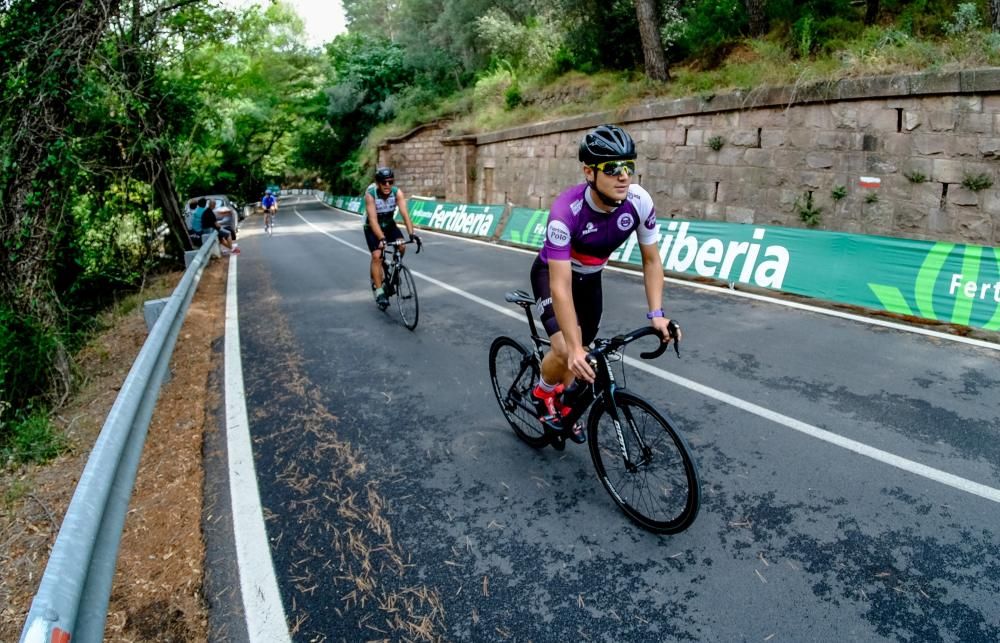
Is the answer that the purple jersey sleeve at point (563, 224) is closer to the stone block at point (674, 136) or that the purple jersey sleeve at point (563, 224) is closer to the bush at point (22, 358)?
the bush at point (22, 358)

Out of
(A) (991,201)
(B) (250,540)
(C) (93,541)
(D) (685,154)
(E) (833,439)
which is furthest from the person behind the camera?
(D) (685,154)

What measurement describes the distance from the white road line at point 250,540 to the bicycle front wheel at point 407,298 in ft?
8.69

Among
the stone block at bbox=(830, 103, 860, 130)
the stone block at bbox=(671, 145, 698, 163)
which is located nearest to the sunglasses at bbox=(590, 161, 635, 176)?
the stone block at bbox=(830, 103, 860, 130)

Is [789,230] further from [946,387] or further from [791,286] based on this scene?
[946,387]

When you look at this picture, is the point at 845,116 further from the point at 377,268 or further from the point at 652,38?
the point at 377,268

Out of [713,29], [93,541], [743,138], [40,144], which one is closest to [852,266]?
[743,138]

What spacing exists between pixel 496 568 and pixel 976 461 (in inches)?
136

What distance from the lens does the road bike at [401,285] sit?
827 centimetres

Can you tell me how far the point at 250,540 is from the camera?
11.9 ft

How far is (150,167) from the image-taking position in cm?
1445

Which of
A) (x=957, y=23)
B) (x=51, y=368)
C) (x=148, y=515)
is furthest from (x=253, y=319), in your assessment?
(x=957, y=23)

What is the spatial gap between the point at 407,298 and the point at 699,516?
224 inches

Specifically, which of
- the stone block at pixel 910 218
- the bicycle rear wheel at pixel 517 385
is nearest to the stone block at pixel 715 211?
the stone block at pixel 910 218

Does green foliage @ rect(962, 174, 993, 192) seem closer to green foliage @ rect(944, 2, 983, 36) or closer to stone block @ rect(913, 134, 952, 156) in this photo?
stone block @ rect(913, 134, 952, 156)
